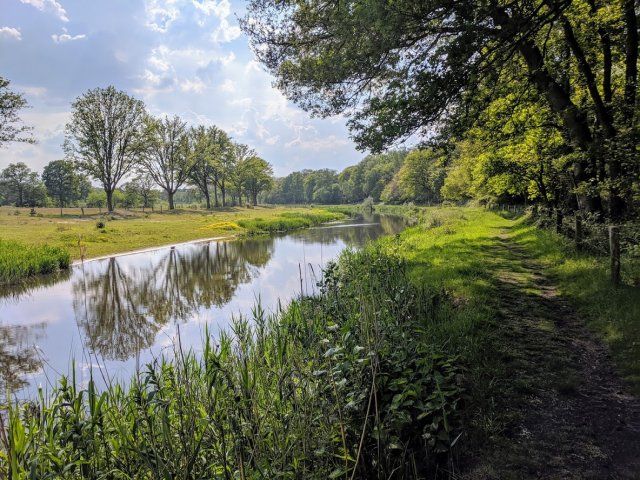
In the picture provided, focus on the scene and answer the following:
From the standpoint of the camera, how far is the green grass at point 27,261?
55.2ft

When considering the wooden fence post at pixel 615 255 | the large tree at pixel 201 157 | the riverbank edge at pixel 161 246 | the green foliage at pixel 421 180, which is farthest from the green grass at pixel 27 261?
Result: the green foliage at pixel 421 180

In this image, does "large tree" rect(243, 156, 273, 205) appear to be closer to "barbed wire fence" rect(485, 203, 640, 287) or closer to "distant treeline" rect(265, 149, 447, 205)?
"distant treeline" rect(265, 149, 447, 205)

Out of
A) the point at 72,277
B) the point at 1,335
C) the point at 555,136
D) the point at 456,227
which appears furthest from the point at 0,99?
the point at 555,136

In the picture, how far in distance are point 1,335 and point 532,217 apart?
26.4m

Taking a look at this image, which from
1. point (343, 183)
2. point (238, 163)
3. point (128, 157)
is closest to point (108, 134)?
point (128, 157)

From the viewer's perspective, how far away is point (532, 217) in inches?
935

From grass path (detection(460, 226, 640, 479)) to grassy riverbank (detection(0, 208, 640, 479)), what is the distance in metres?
0.02

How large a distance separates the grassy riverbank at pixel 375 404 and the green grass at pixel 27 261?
15.2 meters

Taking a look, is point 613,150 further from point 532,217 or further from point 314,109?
point 532,217

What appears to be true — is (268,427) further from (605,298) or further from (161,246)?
(161,246)

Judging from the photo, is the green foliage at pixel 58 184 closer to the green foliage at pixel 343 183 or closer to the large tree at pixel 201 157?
the large tree at pixel 201 157

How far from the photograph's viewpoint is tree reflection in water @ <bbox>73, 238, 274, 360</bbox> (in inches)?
390

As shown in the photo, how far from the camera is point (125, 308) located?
1277 centimetres

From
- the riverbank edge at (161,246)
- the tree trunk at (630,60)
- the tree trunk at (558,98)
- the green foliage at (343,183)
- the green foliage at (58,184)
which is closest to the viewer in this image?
the tree trunk at (630,60)
